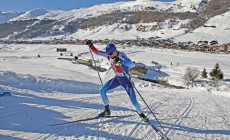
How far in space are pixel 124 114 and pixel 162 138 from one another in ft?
10.2

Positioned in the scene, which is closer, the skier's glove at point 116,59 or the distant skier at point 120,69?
the skier's glove at point 116,59

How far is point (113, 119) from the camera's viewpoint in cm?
1125

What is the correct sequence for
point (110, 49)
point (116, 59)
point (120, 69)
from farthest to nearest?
point (120, 69), point (110, 49), point (116, 59)

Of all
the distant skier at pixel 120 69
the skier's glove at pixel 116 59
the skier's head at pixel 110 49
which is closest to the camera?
the skier's glove at pixel 116 59

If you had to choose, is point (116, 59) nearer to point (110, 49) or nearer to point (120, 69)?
point (110, 49)

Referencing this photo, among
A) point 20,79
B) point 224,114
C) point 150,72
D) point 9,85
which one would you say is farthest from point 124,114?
point 150,72

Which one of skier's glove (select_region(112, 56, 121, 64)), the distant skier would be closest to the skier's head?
the distant skier

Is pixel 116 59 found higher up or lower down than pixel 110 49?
lower down

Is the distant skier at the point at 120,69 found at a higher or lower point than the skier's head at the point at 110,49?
lower

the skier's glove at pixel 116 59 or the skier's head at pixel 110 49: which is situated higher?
the skier's head at pixel 110 49

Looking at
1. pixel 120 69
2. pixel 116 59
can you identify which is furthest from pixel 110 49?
pixel 120 69

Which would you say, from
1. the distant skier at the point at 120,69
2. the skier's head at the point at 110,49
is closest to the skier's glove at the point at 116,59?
the distant skier at the point at 120,69

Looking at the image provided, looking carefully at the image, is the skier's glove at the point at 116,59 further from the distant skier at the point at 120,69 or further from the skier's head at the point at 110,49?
the skier's head at the point at 110,49

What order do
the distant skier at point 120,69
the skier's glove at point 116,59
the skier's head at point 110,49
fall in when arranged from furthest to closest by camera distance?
the skier's head at point 110,49
the distant skier at point 120,69
the skier's glove at point 116,59
